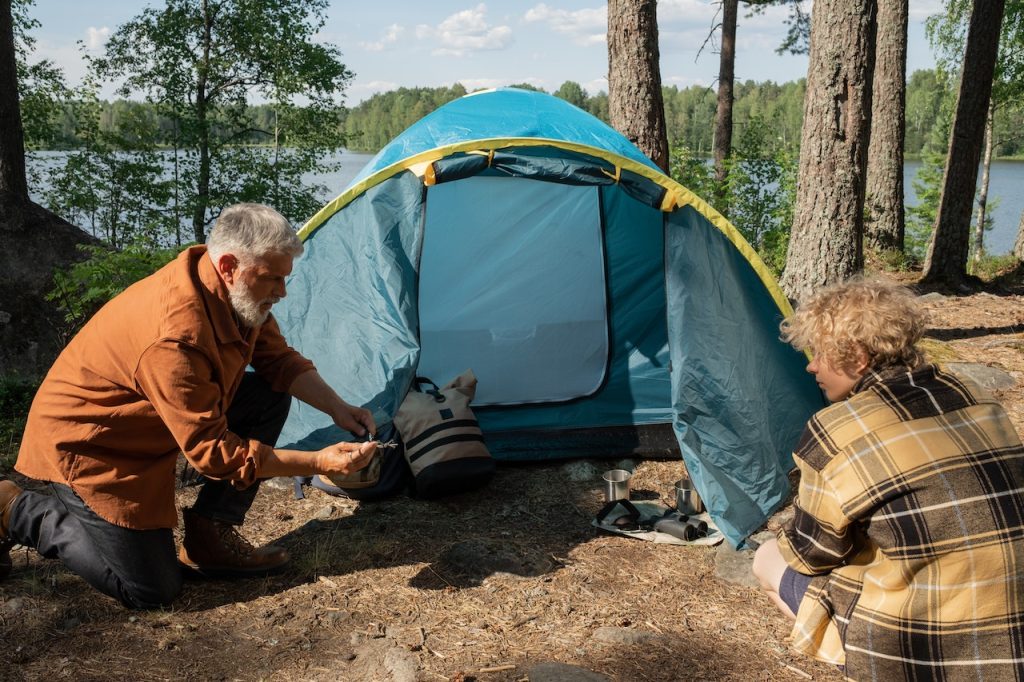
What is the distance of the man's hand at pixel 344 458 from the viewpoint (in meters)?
2.53

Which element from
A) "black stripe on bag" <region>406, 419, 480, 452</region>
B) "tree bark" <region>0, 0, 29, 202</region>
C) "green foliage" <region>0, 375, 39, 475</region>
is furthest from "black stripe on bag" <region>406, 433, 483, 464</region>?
"tree bark" <region>0, 0, 29, 202</region>

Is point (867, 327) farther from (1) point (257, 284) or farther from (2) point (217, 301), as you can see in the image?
(2) point (217, 301)

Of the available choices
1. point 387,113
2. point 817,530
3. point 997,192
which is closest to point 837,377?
point 817,530

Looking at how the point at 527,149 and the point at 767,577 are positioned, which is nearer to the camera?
the point at 767,577

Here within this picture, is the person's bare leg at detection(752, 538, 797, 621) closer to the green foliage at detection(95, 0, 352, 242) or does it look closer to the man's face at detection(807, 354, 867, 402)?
the man's face at detection(807, 354, 867, 402)

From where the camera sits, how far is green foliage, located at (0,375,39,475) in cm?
415

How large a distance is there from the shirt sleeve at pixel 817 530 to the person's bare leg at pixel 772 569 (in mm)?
161

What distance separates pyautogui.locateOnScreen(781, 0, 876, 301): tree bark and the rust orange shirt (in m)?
4.28

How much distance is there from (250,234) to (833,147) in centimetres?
433

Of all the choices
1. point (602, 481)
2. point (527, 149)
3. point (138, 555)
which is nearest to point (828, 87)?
point (527, 149)

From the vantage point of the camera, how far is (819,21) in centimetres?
548

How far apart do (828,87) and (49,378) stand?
492cm

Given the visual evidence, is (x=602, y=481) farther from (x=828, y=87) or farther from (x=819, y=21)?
(x=819, y=21)

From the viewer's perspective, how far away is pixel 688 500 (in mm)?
3650
